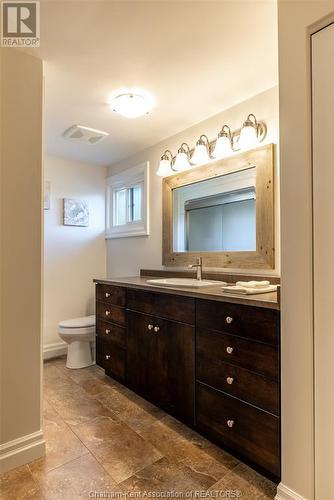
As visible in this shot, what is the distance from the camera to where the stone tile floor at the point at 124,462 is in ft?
4.68

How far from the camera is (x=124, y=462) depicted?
5.33ft

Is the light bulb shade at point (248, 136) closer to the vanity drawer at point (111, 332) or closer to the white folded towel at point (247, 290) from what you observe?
the white folded towel at point (247, 290)

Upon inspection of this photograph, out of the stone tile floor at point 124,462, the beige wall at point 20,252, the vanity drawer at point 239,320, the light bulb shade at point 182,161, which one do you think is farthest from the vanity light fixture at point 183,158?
the stone tile floor at point 124,462

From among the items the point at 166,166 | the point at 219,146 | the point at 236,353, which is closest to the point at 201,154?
the point at 219,146

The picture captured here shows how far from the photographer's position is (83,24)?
1.48 m

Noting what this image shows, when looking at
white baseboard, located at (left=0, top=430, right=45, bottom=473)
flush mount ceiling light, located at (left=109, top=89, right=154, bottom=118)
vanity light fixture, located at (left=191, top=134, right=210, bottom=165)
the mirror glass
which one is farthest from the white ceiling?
white baseboard, located at (left=0, top=430, right=45, bottom=473)

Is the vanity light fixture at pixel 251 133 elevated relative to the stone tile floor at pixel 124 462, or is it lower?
elevated

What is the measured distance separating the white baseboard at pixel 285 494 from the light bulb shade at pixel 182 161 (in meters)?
2.23

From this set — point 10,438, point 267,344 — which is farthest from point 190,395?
point 10,438

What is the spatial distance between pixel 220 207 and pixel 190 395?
54.8 inches

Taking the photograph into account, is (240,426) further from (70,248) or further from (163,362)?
(70,248)

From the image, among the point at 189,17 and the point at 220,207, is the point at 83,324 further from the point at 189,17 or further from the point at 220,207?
the point at 189,17

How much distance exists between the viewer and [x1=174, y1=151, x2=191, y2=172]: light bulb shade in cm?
264

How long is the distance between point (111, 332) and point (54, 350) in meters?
1.14
